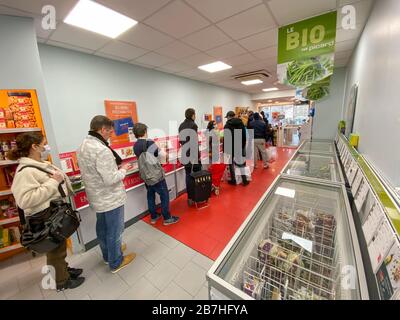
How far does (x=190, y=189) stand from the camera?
3271mm

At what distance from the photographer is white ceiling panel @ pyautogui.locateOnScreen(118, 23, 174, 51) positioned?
7.86ft

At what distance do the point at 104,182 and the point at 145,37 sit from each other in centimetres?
226

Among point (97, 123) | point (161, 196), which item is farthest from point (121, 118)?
point (97, 123)

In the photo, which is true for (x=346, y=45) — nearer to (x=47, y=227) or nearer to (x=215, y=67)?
(x=215, y=67)

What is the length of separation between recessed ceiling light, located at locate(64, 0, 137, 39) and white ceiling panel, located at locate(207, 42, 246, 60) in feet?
5.17

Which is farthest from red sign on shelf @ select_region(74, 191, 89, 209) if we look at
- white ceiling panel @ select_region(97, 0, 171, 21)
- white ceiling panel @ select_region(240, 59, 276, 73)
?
white ceiling panel @ select_region(240, 59, 276, 73)

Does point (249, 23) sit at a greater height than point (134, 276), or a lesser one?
greater

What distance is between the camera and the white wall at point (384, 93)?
124 cm

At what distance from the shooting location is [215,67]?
14.4ft

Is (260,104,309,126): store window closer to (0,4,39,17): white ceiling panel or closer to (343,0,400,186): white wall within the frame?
(343,0,400,186): white wall

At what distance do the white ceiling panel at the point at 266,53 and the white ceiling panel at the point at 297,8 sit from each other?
107 cm

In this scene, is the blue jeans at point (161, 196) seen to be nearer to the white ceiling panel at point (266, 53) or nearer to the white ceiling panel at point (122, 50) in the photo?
the white ceiling panel at point (122, 50)
